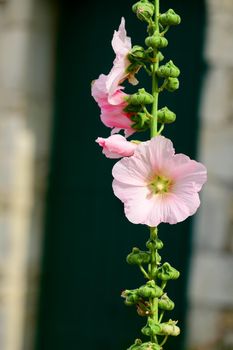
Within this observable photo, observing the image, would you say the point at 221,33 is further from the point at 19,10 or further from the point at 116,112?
the point at 116,112

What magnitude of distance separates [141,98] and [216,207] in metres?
3.57

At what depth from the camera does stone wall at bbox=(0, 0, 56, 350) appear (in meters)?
4.92

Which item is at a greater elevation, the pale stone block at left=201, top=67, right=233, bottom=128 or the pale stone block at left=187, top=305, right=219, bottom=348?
the pale stone block at left=201, top=67, right=233, bottom=128

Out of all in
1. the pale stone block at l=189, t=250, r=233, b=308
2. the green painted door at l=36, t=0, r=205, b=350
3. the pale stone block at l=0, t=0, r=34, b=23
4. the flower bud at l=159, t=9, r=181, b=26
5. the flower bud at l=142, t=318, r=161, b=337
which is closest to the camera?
the flower bud at l=142, t=318, r=161, b=337

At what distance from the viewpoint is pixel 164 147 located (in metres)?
1.00

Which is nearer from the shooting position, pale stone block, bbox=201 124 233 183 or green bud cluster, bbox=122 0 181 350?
green bud cluster, bbox=122 0 181 350

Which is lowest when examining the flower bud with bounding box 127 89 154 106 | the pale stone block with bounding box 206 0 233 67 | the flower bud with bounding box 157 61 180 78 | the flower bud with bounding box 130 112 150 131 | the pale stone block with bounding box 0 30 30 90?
the flower bud with bounding box 130 112 150 131

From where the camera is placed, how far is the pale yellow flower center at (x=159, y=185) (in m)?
1.03

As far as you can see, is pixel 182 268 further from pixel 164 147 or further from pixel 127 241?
pixel 164 147

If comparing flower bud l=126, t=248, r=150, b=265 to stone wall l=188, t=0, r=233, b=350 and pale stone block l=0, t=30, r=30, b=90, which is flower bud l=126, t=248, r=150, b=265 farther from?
pale stone block l=0, t=30, r=30, b=90

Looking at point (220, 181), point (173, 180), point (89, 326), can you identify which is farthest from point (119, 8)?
point (173, 180)

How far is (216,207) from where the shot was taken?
457 centimetres

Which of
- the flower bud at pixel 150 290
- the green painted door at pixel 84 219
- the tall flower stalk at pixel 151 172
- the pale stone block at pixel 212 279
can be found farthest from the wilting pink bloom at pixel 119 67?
the green painted door at pixel 84 219

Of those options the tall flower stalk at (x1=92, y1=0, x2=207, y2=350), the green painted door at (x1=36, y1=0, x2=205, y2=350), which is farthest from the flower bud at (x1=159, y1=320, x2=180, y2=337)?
the green painted door at (x1=36, y1=0, x2=205, y2=350)
